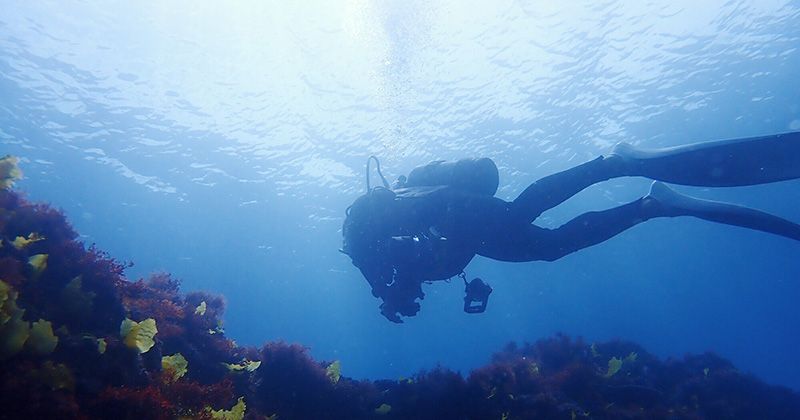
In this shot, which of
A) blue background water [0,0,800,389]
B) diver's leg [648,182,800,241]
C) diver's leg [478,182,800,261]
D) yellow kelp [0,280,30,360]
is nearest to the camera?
yellow kelp [0,280,30,360]

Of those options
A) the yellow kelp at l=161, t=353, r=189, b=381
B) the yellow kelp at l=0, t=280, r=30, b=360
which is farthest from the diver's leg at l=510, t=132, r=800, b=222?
the yellow kelp at l=0, t=280, r=30, b=360

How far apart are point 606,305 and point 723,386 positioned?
374 feet

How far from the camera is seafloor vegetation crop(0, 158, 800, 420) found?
395cm

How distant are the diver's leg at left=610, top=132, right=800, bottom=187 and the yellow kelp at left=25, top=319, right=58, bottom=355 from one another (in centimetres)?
771

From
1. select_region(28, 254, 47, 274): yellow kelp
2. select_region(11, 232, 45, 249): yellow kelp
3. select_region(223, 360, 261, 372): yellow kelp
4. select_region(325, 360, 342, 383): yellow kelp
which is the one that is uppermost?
select_region(11, 232, 45, 249): yellow kelp

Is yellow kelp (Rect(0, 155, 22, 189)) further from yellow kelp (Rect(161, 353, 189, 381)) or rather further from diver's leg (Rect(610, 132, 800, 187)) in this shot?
diver's leg (Rect(610, 132, 800, 187))

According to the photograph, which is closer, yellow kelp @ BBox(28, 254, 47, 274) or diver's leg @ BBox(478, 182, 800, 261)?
yellow kelp @ BBox(28, 254, 47, 274)

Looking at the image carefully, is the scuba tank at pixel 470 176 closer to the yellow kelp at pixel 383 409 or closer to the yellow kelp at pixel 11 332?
the yellow kelp at pixel 383 409

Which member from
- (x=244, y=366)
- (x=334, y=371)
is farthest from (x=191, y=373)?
(x=334, y=371)

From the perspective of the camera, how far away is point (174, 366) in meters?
5.73

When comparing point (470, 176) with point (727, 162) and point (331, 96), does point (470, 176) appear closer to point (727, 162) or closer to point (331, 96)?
point (727, 162)

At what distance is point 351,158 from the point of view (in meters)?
25.5

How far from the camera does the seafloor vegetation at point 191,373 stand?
3949 mm

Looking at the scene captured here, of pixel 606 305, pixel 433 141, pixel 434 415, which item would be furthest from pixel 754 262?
pixel 434 415
